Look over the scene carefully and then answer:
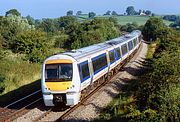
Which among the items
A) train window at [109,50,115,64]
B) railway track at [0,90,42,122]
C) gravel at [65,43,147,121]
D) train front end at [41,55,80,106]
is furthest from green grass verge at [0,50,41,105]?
A: train window at [109,50,115,64]

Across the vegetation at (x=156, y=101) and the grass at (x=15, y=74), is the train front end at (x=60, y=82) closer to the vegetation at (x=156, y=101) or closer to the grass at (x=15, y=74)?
the vegetation at (x=156, y=101)

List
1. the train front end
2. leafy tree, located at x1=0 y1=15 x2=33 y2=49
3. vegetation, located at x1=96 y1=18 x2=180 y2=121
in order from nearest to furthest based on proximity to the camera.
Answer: vegetation, located at x1=96 y1=18 x2=180 y2=121 → the train front end → leafy tree, located at x1=0 y1=15 x2=33 y2=49

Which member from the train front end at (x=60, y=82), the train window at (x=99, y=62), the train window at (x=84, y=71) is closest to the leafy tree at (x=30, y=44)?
the train window at (x=99, y=62)

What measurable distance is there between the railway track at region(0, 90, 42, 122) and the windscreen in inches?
81.1

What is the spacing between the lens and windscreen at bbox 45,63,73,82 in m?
17.8

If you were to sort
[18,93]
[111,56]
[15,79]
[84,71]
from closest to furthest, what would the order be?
[84,71] → [18,93] → [15,79] → [111,56]

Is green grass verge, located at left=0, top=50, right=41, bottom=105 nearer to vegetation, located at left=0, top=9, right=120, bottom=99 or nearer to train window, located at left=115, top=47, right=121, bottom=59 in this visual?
vegetation, located at left=0, top=9, right=120, bottom=99

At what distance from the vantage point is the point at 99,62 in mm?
23234

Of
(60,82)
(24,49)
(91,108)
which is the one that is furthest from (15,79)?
(24,49)

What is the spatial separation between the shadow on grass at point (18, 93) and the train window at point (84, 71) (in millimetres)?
4493

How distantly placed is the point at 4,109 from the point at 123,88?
8.26 meters

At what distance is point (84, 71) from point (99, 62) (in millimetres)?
3997

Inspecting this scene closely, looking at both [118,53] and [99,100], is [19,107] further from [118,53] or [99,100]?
[118,53]

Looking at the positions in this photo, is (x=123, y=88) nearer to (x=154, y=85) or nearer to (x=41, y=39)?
(x=154, y=85)
